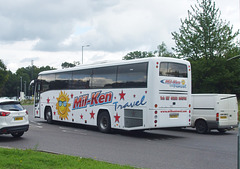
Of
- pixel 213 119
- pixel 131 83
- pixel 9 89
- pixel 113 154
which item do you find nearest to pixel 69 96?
pixel 131 83

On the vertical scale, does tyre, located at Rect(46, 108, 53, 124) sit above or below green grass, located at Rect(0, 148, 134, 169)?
above

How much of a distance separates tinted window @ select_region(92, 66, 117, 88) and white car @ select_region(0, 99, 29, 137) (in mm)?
4653

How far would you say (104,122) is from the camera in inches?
666

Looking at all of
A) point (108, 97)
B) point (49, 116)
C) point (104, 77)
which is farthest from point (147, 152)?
point (49, 116)

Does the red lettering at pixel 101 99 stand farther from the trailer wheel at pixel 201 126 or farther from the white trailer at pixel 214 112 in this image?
the trailer wheel at pixel 201 126

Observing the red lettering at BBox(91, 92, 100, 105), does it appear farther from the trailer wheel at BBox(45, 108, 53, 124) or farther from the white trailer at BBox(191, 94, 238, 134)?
the white trailer at BBox(191, 94, 238, 134)

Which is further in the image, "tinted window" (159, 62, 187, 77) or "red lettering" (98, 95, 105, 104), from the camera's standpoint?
"red lettering" (98, 95, 105, 104)

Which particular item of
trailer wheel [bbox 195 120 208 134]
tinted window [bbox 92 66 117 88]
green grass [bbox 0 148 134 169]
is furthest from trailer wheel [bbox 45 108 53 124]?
green grass [bbox 0 148 134 169]

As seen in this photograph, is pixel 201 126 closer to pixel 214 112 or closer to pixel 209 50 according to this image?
pixel 214 112

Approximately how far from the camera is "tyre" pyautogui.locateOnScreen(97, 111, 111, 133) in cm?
1648

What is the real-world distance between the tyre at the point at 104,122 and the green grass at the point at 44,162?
25.6ft

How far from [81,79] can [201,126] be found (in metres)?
7.09

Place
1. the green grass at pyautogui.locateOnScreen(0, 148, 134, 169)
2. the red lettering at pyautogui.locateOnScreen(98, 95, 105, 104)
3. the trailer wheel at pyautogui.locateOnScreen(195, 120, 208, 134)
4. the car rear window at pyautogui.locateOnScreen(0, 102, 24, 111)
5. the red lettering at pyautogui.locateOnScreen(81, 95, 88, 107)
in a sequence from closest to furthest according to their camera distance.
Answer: the green grass at pyautogui.locateOnScreen(0, 148, 134, 169), the car rear window at pyautogui.locateOnScreen(0, 102, 24, 111), the red lettering at pyautogui.locateOnScreen(98, 95, 105, 104), the trailer wheel at pyautogui.locateOnScreen(195, 120, 208, 134), the red lettering at pyautogui.locateOnScreen(81, 95, 88, 107)

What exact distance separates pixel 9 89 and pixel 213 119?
5006 inches
